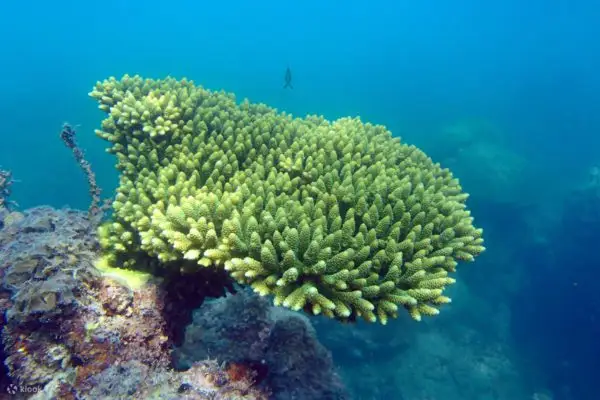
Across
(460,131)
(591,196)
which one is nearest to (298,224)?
(591,196)

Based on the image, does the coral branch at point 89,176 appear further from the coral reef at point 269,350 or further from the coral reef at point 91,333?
the coral reef at point 269,350

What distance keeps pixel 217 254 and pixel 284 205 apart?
89cm

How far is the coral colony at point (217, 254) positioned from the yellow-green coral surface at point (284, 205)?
20 millimetres

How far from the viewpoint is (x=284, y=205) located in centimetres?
407

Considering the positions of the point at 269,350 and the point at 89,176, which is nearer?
the point at 269,350

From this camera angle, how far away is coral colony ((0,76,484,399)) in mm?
3500

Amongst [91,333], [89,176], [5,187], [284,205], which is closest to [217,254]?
[284,205]

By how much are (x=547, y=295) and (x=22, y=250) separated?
21317mm

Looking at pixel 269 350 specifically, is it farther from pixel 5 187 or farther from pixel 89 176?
pixel 5 187

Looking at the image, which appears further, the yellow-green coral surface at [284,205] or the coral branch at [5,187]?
the coral branch at [5,187]

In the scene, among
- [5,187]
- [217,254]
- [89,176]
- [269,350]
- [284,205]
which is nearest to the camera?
[217,254]

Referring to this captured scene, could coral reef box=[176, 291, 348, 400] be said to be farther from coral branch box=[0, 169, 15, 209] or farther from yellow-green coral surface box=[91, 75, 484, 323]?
coral branch box=[0, 169, 15, 209]

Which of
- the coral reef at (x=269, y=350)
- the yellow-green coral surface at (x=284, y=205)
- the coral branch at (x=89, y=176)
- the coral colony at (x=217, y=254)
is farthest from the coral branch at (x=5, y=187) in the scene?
the coral reef at (x=269, y=350)

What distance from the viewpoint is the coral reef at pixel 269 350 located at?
4613mm
